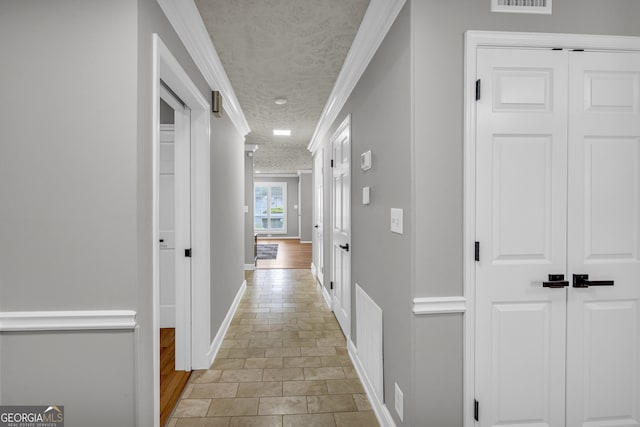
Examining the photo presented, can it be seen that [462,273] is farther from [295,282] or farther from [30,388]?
[295,282]

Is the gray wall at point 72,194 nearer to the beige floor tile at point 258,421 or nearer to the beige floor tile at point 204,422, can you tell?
the beige floor tile at point 204,422

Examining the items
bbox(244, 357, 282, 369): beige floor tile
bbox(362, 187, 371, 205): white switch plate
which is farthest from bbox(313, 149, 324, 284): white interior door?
bbox(362, 187, 371, 205): white switch plate

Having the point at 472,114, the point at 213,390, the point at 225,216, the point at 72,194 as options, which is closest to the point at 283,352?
the point at 213,390

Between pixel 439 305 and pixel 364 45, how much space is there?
1.75 metres

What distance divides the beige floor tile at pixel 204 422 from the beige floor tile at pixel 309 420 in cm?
37

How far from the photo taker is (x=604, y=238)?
158cm

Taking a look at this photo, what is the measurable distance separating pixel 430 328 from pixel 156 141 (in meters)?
1.61

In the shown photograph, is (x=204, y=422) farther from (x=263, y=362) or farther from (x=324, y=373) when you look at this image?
(x=324, y=373)

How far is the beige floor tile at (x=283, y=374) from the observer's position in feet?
8.20

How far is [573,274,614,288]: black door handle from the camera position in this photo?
5.09 ft

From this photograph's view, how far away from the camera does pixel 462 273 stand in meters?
1.55

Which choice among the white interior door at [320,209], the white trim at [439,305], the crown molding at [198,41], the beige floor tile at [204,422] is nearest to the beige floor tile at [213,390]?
the beige floor tile at [204,422]

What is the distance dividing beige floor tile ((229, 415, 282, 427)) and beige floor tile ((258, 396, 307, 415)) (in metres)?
0.05

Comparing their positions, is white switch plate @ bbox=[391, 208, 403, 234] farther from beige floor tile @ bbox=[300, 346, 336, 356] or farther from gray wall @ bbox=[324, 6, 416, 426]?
beige floor tile @ bbox=[300, 346, 336, 356]
